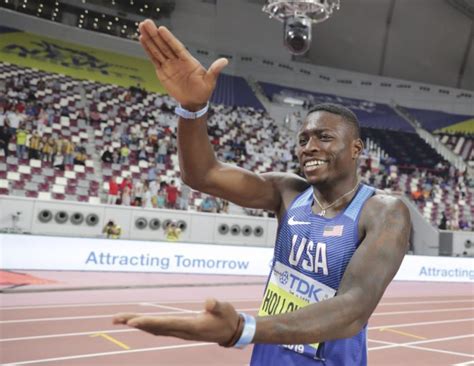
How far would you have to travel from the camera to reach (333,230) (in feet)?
6.66

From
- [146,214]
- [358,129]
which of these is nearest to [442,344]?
[358,129]

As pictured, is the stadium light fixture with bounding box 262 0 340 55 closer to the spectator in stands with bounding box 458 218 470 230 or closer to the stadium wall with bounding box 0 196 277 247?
the stadium wall with bounding box 0 196 277 247

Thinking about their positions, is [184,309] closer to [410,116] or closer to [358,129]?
[358,129]

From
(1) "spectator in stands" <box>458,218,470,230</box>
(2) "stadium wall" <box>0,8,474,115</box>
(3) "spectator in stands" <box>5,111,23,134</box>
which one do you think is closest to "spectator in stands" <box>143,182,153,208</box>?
(3) "spectator in stands" <box>5,111,23,134</box>

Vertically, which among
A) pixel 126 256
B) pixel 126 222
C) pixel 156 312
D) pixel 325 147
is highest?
pixel 325 147

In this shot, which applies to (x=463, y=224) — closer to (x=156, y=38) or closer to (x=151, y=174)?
(x=151, y=174)

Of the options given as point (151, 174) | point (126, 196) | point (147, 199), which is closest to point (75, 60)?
point (151, 174)

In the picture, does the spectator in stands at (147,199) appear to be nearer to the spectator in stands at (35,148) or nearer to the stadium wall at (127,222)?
the stadium wall at (127,222)

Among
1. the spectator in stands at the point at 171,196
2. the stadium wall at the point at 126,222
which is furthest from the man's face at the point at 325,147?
the spectator in stands at the point at 171,196

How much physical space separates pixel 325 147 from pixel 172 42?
749 mm

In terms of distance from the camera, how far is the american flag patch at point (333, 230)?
2.01 metres

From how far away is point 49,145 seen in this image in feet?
52.3

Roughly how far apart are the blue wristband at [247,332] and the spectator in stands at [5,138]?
51.4 feet

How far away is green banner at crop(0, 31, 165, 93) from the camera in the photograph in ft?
71.2
